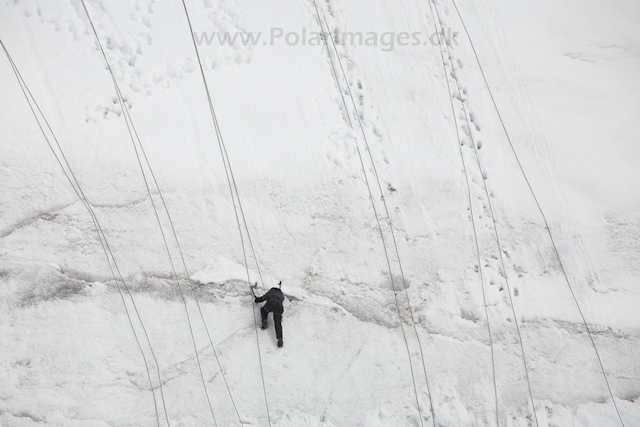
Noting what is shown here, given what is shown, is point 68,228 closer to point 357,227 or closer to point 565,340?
point 357,227

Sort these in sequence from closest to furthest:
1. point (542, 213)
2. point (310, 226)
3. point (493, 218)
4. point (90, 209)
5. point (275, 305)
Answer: point (275, 305) → point (90, 209) → point (310, 226) → point (493, 218) → point (542, 213)

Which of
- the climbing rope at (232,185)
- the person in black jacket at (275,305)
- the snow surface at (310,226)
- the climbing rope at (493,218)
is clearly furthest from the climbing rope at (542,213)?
the climbing rope at (232,185)

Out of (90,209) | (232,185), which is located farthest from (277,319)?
(90,209)

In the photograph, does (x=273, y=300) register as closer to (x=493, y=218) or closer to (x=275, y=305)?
(x=275, y=305)

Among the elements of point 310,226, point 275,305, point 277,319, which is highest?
point 310,226

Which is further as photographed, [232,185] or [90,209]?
[232,185]

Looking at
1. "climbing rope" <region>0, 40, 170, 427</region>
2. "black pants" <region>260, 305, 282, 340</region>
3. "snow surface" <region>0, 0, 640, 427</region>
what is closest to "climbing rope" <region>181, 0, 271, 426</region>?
"snow surface" <region>0, 0, 640, 427</region>

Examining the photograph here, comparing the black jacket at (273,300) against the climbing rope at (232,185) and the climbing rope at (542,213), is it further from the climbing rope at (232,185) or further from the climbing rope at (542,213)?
the climbing rope at (542,213)
